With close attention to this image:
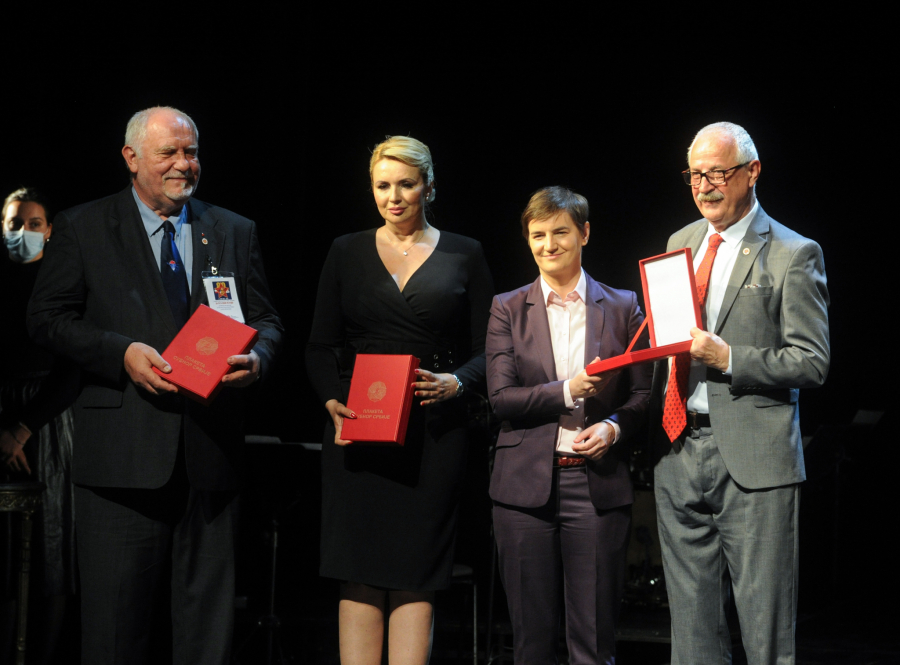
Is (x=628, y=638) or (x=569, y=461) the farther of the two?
(x=628, y=638)

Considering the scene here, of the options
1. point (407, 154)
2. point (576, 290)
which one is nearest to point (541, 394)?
point (576, 290)

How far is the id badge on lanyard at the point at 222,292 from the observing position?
8.33 feet

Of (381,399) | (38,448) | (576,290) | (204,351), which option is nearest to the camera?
(204,351)

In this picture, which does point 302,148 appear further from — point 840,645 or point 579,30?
point 840,645

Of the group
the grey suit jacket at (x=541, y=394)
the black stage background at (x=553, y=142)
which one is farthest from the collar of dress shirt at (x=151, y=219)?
the black stage background at (x=553, y=142)

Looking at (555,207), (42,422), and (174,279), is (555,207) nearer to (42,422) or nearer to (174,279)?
(174,279)

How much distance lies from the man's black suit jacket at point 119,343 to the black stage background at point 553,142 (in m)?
2.44

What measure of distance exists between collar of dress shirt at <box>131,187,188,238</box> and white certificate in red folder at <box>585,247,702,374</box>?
1.29 meters

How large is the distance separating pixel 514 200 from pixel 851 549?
10.6ft

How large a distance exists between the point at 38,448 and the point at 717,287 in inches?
104

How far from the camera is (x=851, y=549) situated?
19.0ft

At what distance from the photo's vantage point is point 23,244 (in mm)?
3877

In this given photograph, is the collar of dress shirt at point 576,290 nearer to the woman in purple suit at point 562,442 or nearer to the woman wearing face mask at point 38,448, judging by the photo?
the woman in purple suit at point 562,442

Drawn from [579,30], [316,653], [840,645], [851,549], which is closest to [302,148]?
[579,30]
